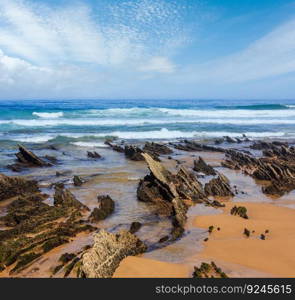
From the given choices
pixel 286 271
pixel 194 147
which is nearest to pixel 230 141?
pixel 194 147

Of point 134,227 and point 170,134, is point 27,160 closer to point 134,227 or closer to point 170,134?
point 134,227

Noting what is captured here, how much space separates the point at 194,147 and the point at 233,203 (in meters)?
13.8

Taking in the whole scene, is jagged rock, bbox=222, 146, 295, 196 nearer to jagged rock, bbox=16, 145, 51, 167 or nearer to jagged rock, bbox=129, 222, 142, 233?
jagged rock, bbox=129, 222, 142, 233

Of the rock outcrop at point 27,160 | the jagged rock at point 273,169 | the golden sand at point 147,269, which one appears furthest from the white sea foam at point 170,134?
the golden sand at point 147,269

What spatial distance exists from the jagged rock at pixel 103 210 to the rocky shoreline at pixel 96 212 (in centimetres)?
3

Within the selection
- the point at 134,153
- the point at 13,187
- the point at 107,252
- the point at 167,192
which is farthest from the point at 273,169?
the point at 13,187

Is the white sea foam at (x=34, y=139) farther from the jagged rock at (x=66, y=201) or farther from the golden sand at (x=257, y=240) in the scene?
the golden sand at (x=257, y=240)

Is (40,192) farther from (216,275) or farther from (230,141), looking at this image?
(230,141)

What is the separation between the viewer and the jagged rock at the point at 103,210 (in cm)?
928

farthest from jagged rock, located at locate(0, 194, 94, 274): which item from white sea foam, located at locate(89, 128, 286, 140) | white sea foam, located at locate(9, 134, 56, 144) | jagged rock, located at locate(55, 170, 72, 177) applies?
white sea foam, located at locate(89, 128, 286, 140)

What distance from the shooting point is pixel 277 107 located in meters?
83.2

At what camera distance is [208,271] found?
242 inches
